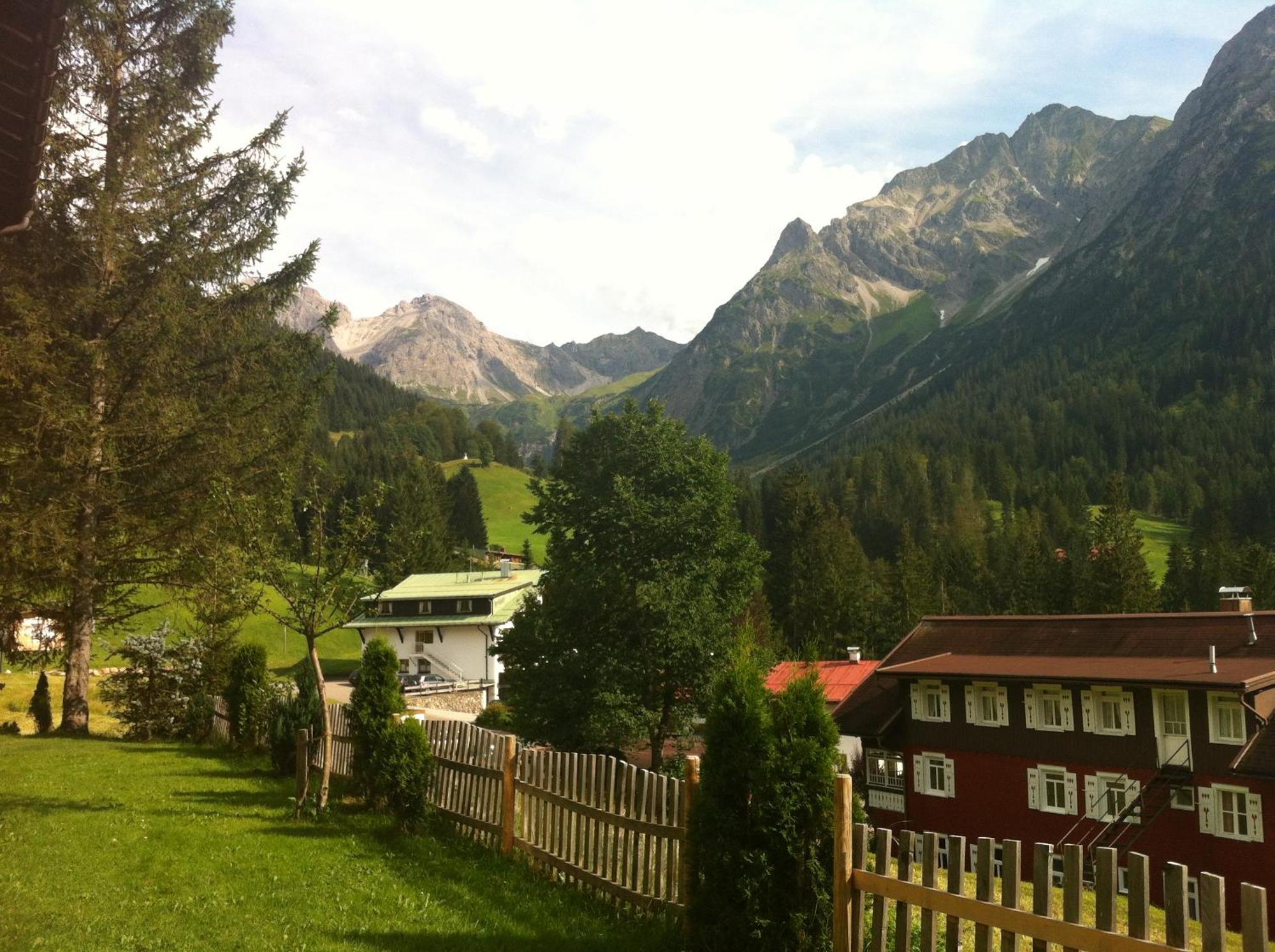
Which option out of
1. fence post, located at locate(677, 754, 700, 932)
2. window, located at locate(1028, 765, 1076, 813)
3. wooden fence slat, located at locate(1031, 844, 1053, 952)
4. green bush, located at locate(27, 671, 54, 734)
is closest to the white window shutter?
window, located at locate(1028, 765, 1076, 813)

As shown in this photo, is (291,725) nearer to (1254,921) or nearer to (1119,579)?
(1254,921)

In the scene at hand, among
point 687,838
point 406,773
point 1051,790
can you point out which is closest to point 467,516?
point 1051,790

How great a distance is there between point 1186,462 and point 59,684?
6708 inches

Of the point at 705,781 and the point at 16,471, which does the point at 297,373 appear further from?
the point at 705,781

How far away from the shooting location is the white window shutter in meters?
27.5

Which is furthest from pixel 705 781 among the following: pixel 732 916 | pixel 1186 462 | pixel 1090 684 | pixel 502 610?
pixel 1186 462

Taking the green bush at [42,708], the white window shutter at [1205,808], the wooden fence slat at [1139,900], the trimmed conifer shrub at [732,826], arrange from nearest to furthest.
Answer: the wooden fence slat at [1139,900] → the trimmed conifer shrub at [732,826] → the white window shutter at [1205,808] → the green bush at [42,708]

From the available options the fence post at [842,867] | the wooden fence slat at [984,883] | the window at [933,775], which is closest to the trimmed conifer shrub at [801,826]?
the fence post at [842,867]

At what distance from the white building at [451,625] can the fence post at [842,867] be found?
57904 millimetres

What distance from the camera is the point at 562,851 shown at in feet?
34.8

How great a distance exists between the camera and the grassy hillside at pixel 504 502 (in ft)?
468

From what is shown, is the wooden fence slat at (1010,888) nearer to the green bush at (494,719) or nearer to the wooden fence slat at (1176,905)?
the wooden fence slat at (1176,905)

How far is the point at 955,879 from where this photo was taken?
5750mm

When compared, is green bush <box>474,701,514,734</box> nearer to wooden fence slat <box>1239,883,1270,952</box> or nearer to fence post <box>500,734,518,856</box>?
fence post <box>500,734,518,856</box>
